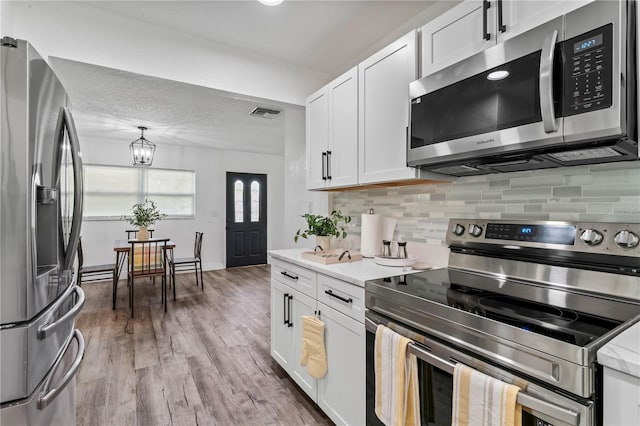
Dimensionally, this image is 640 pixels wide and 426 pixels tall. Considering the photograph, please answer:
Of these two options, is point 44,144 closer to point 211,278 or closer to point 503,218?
point 503,218

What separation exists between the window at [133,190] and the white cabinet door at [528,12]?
19.3ft

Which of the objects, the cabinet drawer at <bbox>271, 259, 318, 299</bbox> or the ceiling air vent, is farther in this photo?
the ceiling air vent

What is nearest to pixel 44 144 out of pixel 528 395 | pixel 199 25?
pixel 199 25

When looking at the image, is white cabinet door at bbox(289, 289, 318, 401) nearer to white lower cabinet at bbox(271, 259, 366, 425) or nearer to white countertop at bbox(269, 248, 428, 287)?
white lower cabinet at bbox(271, 259, 366, 425)

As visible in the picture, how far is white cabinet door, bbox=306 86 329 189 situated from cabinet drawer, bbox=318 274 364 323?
0.88 meters

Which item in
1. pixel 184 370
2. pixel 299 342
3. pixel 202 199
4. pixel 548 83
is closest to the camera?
pixel 548 83

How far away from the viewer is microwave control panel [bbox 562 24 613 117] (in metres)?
0.98

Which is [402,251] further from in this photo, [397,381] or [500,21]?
[500,21]

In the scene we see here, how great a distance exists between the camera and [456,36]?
57.5 inches

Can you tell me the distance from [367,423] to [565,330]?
38.3 inches

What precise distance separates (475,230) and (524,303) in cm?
50

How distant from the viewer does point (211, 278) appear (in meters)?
5.64

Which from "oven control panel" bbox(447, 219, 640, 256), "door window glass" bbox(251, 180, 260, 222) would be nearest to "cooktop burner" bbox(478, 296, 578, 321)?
"oven control panel" bbox(447, 219, 640, 256)

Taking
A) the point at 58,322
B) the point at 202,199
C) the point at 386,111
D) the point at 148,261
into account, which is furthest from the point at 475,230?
the point at 202,199
